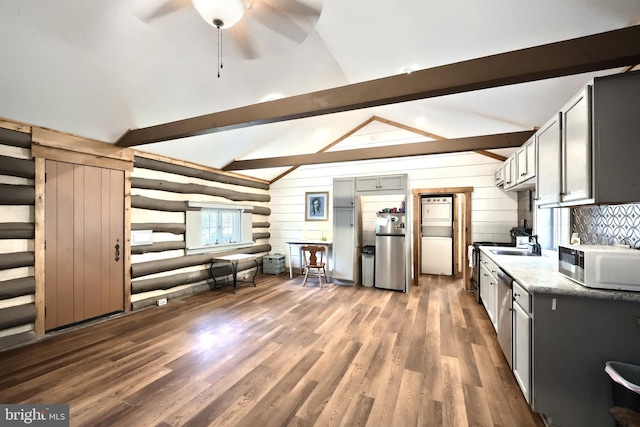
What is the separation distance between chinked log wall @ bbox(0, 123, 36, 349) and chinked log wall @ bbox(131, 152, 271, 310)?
43.7 inches

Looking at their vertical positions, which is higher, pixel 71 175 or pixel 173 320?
pixel 71 175

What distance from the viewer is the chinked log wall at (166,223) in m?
4.10

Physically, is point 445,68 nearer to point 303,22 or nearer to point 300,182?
point 303,22

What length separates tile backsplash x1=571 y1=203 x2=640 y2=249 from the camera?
6.75 ft

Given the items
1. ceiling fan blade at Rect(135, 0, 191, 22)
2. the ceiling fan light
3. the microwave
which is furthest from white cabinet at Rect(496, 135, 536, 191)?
ceiling fan blade at Rect(135, 0, 191, 22)

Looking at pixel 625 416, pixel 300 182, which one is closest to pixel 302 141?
pixel 300 182

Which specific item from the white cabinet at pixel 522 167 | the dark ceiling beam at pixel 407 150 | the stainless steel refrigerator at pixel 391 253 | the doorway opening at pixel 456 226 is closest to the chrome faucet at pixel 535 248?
the white cabinet at pixel 522 167

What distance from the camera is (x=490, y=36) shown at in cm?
224

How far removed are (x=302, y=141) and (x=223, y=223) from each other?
96.9 inches

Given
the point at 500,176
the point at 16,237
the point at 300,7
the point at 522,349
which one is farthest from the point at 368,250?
the point at 16,237

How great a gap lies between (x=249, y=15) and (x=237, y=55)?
52 centimetres

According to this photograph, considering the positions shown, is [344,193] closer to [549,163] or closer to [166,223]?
[166,223]

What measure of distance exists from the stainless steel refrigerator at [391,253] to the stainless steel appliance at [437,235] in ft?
5.60

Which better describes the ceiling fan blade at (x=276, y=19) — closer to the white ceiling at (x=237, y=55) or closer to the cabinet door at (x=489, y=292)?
the white ceiling at (x=237, y=55)
